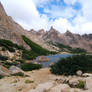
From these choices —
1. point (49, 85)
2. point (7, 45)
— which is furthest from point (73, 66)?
point (7, 45)

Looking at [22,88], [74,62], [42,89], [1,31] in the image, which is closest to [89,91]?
[42,89]

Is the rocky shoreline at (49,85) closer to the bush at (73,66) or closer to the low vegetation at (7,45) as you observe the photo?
the bush at (73,66)

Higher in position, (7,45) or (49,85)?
(7,45)

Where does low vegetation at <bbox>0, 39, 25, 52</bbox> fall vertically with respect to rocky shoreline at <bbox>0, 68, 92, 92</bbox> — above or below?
above

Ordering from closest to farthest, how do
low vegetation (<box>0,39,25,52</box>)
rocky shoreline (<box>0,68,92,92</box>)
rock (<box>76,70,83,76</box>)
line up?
rocky shoreline (<box>0,68,92,92</box>) → rock (<box>76,70,83,76</box>) → low vegetation (<box>0,39,25,52</box>)

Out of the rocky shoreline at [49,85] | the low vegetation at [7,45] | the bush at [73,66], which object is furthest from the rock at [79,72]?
the low vegetation at [7,45]

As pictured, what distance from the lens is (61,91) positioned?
235 inches

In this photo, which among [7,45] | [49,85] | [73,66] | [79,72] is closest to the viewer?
[49,85]

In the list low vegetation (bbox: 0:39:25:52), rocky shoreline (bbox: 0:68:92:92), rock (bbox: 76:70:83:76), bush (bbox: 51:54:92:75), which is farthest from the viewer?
low vegetation (bbox: 0:39:25:52)

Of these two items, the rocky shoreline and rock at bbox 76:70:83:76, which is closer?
the rocky shoreline

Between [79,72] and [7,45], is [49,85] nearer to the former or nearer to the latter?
[79,72]

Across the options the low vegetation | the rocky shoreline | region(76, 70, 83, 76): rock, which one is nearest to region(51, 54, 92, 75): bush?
region(76, 70, 83, 76): rock

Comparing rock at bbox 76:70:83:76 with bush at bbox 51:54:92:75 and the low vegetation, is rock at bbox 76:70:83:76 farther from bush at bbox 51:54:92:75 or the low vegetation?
the low vegetation

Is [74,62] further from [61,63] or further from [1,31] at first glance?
[1,31]
